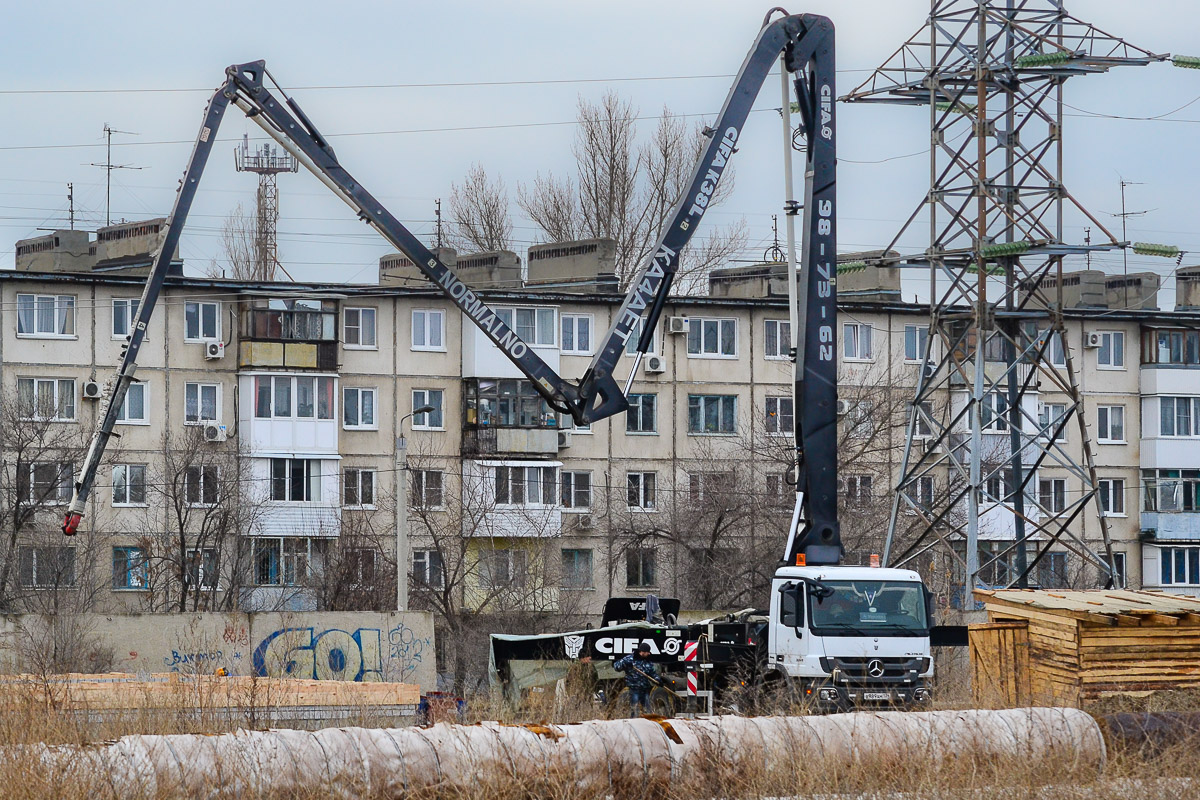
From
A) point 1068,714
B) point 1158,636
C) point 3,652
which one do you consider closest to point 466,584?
point 3,652

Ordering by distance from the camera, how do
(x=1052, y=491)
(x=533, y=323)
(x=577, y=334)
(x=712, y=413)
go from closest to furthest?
(x=533, y=323) → (x=577, y=334) → (x=712, y=413) → (x=1052, y=491)

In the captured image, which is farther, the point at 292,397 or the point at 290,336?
the point at 290,336

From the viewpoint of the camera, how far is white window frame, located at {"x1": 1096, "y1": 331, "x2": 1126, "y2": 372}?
51844 mm

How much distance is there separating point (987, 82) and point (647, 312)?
38.4 feet

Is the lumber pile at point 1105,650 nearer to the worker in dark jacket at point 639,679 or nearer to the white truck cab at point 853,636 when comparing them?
the white truck cab at point 853,636

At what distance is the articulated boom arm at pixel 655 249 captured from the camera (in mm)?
19391

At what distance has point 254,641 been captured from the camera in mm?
26625

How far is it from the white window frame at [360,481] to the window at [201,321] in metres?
5.44

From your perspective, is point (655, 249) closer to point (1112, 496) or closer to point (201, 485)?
point (201, 485)

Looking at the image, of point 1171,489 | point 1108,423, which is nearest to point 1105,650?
point 1108,423

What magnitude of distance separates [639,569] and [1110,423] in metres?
17.9

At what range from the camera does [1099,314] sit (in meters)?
51.1

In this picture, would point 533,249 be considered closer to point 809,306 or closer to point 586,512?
point 586,512

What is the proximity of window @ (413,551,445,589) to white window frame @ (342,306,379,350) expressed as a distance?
20.7ft
